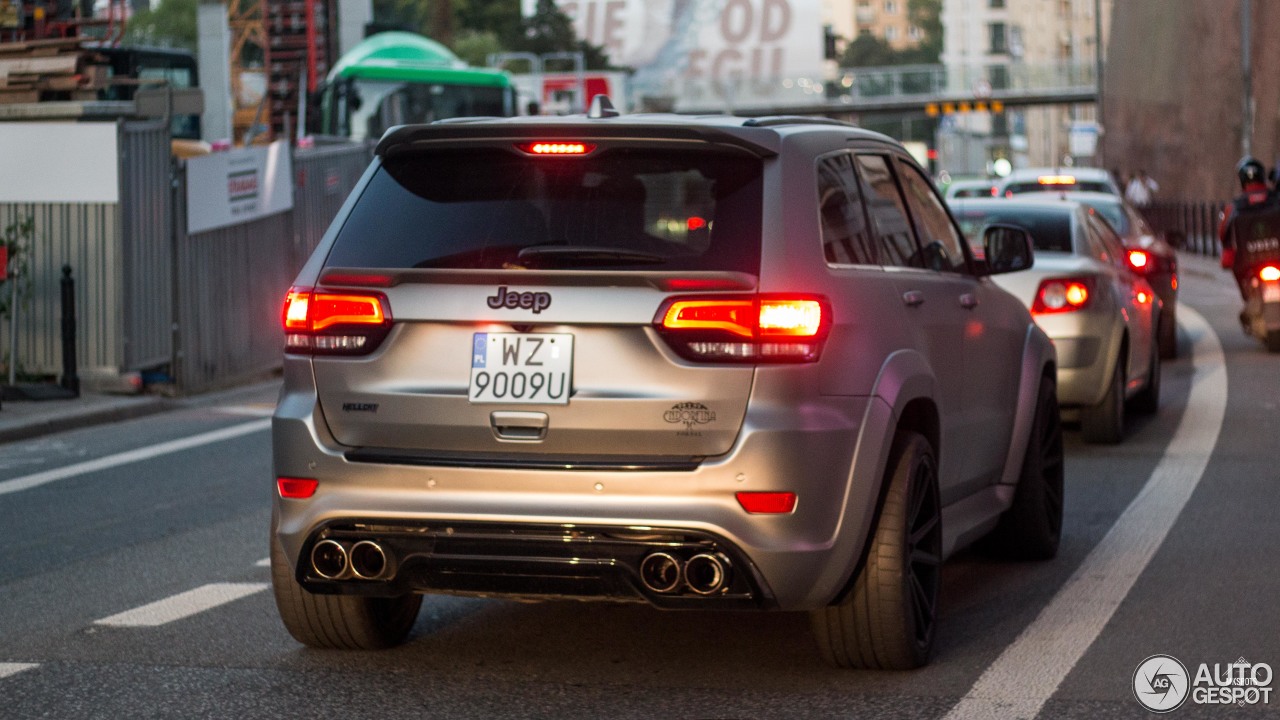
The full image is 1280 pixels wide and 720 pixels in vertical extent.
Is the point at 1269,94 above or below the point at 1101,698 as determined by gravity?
above

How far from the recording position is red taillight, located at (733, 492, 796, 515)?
5.40 m

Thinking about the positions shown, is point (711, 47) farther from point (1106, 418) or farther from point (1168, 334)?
point (1106, 418)

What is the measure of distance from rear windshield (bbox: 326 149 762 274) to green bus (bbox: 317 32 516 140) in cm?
2612

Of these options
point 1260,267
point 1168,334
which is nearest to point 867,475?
point 1260,267

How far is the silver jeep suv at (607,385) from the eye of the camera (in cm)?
542

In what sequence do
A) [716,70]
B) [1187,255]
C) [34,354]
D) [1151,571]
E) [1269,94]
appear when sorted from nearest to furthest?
[1151,571]
[34,354]
[1187,255]
[1269,94]
[716,70]

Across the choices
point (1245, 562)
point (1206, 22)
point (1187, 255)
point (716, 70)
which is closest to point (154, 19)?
point (716, 70)

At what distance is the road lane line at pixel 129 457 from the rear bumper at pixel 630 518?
621 cm

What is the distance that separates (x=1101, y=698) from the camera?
5734 millimetres

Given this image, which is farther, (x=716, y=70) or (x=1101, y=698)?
(x=716, y=70)

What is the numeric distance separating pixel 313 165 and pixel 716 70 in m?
101

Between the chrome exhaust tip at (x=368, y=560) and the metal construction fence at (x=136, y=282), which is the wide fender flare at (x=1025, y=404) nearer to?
the chrome exhaust tip at (x=368, y=560)

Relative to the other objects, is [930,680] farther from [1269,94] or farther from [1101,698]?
[1269,94]

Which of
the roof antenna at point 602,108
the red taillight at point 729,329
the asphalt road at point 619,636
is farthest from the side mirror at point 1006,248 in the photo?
the red taillight at point 729,329
